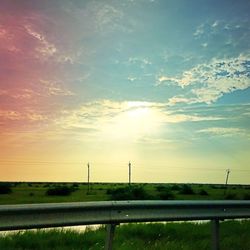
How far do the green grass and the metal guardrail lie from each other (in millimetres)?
1393

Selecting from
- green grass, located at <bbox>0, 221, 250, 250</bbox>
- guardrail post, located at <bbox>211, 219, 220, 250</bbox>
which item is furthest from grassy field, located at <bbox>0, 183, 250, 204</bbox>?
guardrail post, located at <bbox>211, 219, 220, 250</bbox>

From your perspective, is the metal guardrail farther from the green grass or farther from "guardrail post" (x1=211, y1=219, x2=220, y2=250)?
the green grass

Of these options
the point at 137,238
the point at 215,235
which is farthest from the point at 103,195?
the point at 215,235

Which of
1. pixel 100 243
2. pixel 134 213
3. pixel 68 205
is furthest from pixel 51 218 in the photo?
pixel 100 243

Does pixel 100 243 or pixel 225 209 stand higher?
pixel 225 209

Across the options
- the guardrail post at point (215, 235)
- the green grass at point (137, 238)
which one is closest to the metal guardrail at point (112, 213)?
the guardrail post at point (215, 235)

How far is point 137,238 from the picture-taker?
477 inches

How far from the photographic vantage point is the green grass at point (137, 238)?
10.5 metres

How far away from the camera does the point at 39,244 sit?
10648 millimetres

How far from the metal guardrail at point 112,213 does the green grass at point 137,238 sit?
4.57ft

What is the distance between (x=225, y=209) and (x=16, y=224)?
160 inches

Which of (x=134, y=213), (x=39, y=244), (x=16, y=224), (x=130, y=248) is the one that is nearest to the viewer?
(x=16, y=224)

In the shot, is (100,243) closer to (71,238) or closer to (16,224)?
(71,238)

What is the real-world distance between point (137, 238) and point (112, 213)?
4283 millimetres
